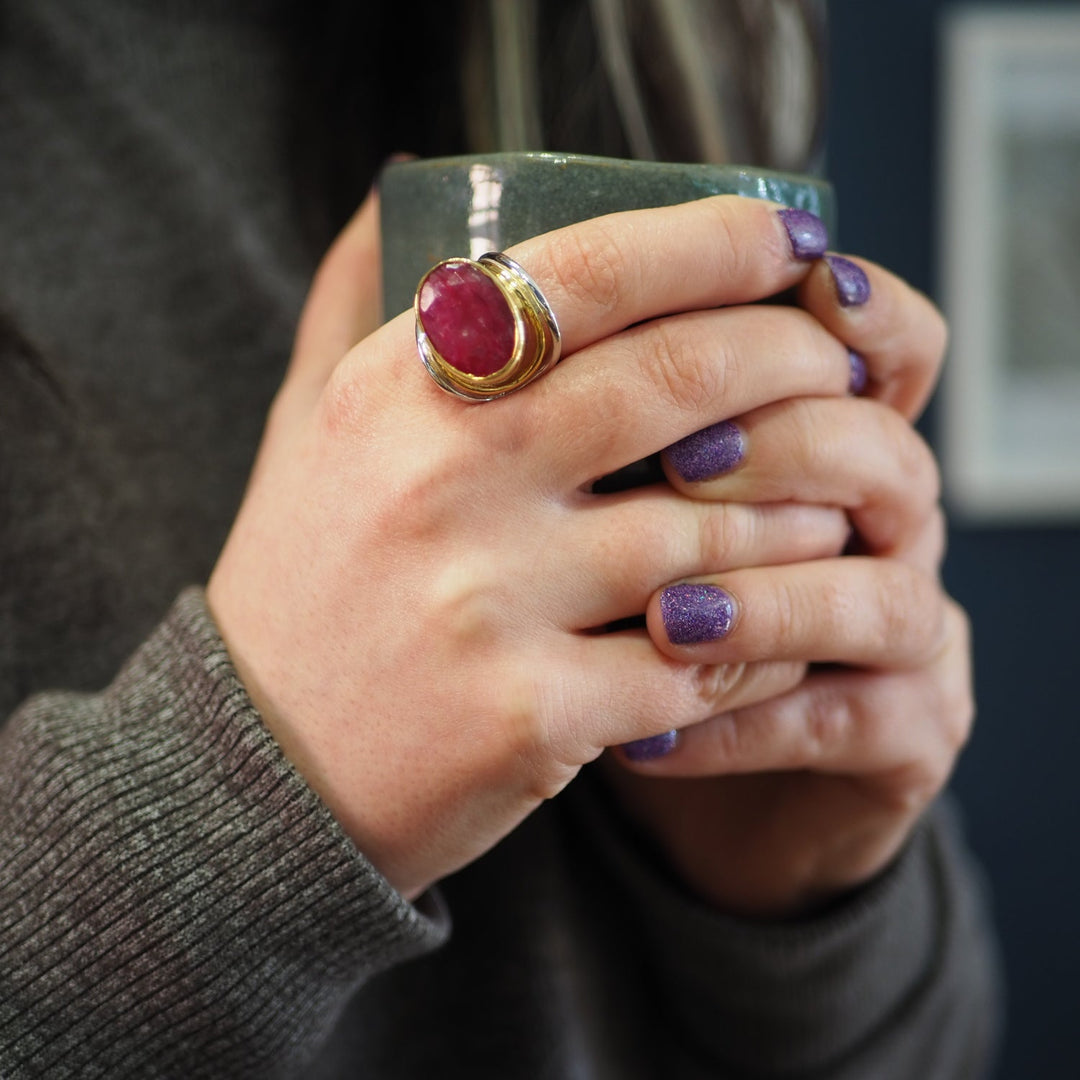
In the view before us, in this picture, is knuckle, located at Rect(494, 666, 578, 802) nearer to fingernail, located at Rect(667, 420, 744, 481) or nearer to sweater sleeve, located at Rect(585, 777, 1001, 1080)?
fingernail, located at Rect(667, 420, 744, 481)

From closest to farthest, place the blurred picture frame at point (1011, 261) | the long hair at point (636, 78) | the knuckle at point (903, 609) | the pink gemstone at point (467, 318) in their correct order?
the pink gemstone at point (467, 318) → the knuckle at point (903, 609) → the long hair at point (636, 78) → the blurred picture frame at point (1011, 261)

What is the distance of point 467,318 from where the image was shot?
0.38m

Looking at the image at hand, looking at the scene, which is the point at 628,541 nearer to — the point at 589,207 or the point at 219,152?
the point at 589,207

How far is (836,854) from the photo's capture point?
67 centimetres

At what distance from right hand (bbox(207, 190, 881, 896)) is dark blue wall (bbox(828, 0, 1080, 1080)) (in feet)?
4.90

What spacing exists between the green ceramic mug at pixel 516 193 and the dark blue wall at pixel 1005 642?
147 cm

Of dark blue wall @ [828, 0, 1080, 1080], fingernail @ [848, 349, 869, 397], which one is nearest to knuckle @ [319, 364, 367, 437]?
fingernail @ [848, 349, 869, 397]

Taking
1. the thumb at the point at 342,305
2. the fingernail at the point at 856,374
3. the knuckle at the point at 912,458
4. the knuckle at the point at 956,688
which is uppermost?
the thumb at the point at 342,305

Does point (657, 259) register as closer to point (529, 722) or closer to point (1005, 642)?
point (529, 722)

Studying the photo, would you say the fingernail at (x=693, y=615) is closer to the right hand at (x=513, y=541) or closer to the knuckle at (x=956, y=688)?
the right hand at (x=513, y=541)

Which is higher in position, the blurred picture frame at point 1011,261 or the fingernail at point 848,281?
the fingernail at point 848,281

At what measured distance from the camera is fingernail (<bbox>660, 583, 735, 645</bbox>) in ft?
1.41

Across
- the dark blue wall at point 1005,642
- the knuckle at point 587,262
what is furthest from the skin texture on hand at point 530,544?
the dark blue wall at point 1005,642

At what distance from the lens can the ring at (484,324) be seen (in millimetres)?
382
